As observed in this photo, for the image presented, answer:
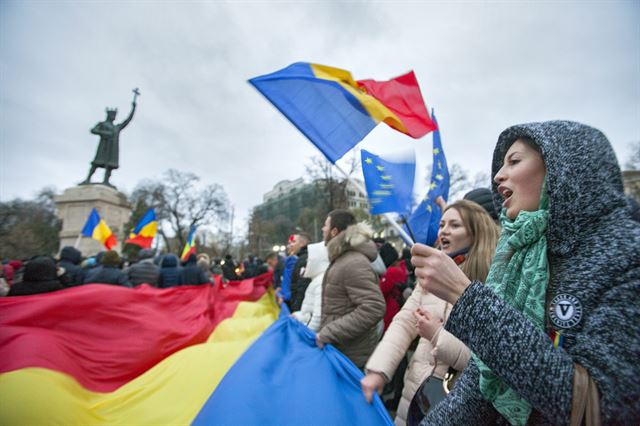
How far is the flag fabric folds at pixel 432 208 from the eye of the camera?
6.16ft

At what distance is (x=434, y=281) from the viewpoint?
107 centimetres

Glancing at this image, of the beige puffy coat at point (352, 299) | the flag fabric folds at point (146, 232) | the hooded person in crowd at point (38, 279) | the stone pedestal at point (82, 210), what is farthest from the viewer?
the stone pedestal at point (82, 210)

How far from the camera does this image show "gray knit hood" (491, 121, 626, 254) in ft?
3.01

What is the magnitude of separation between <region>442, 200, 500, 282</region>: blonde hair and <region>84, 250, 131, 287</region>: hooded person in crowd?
5.71 meters

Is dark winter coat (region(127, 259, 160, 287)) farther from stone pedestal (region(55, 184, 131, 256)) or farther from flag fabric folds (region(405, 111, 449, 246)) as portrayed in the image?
stone pedestal (region(55, 184, 131, 256))

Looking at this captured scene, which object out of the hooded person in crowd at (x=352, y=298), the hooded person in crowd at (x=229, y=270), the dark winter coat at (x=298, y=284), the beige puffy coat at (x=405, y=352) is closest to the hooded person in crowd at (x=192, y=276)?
the dark winter coat at (x=298, y=284)

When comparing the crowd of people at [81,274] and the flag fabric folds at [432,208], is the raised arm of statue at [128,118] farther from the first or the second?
the flag fabric folds at [432,208]

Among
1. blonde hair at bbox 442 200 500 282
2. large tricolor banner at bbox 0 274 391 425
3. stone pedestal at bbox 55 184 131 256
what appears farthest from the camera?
stone pedestal at bbox 55 184 131 256

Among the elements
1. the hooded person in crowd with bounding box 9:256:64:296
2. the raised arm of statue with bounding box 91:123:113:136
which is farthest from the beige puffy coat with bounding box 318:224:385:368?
the raised arm of statue with bounding box 91:123:113:136

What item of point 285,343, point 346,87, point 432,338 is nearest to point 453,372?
point 432,338

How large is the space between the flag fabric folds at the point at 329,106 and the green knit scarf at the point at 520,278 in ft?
4.08

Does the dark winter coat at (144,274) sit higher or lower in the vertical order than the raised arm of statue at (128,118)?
lower

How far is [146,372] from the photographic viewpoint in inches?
134

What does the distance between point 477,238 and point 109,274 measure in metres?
5.87
